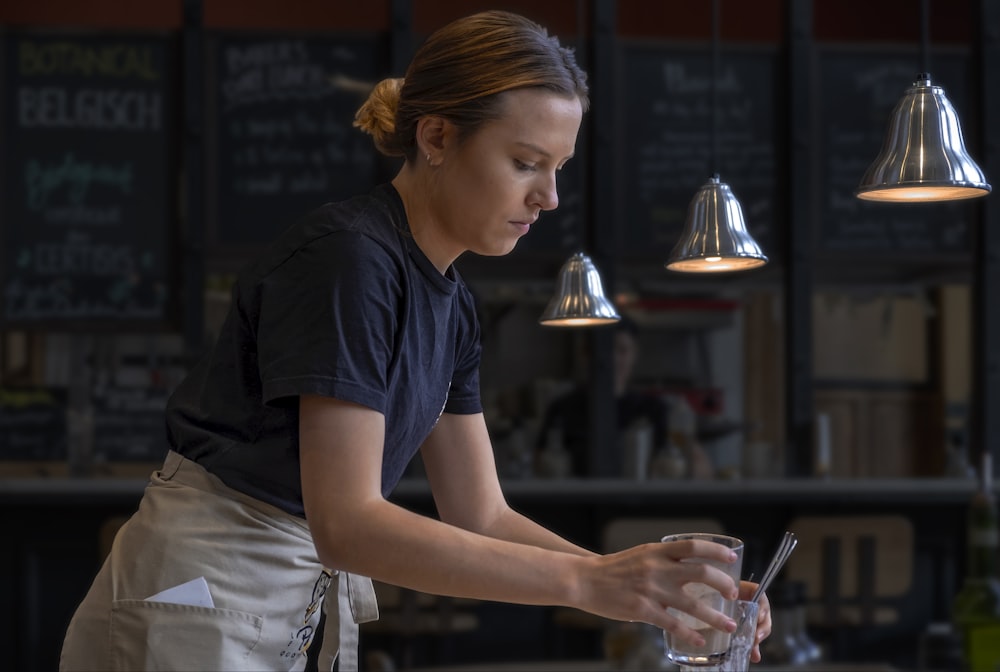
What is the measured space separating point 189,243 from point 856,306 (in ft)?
9.94

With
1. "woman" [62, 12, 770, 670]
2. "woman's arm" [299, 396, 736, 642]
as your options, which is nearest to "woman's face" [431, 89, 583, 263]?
"woman" [62, 12, 770, 670]

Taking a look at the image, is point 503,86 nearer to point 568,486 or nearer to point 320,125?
point 568,486

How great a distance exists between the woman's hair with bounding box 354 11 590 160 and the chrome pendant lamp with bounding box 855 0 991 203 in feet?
2.12

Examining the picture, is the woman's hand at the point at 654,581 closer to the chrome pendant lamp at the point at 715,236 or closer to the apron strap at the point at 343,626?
→ the apron strap at the point at 343,626

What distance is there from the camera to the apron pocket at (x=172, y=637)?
4.19ft

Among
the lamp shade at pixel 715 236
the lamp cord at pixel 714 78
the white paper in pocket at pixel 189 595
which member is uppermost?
the lamp cord at pixel 714 78

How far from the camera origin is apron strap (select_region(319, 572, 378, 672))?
1476 mm

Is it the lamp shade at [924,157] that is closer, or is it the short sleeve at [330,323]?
the short sleeve at [330,323]

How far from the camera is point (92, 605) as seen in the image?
1.33 metres

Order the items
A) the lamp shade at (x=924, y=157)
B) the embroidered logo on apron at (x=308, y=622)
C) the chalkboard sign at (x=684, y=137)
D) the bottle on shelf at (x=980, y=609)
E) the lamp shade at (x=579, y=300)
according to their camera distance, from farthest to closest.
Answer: the chalkboard sign at (x=684, y=137)
the lamp shade at (x=579, y=300)
the bottle on shelf at (x=980, y=609)
the lamp shade at (x=924, y=157)
the embroidered logo on apron at (x=308, y=622)

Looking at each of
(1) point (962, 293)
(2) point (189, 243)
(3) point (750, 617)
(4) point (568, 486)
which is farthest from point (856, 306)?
(3) point (750, 617)

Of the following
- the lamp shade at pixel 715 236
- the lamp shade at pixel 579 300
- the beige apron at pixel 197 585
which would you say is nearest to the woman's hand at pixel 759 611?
the beige apron at pixel 197 585

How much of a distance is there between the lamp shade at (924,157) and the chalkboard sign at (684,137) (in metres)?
2.88

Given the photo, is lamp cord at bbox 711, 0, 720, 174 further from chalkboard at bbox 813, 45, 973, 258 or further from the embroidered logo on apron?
chalkboard at bbox 813, 45, 973, 258
